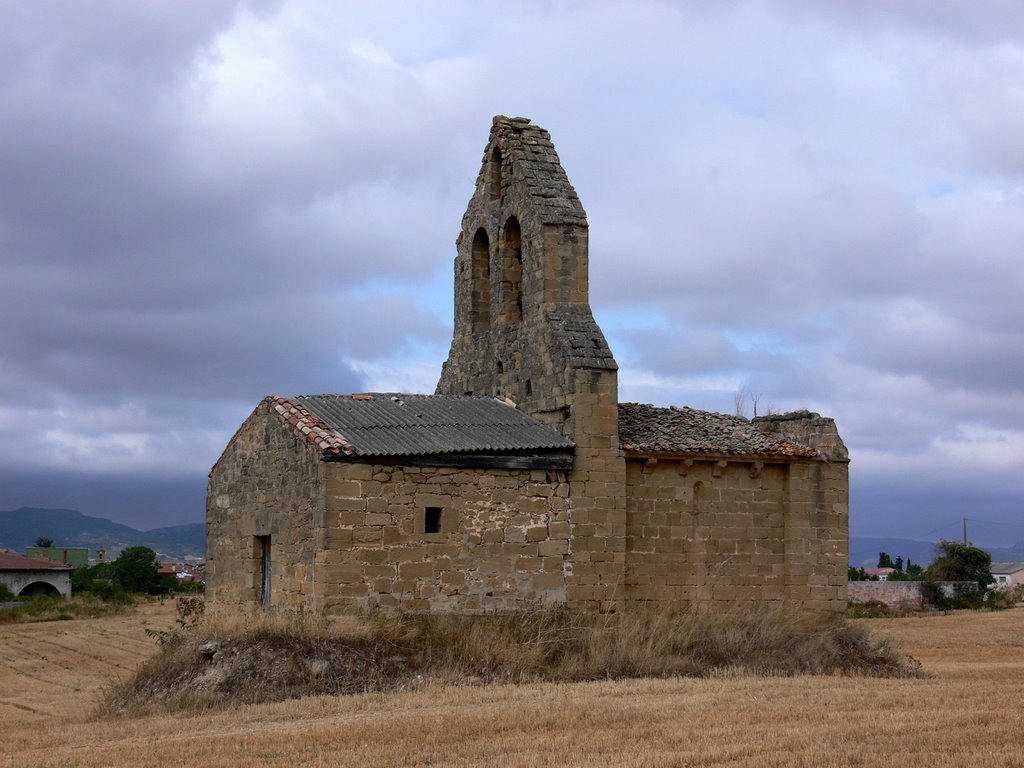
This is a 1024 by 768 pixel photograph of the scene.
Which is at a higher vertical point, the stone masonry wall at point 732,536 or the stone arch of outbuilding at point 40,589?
the stone masonry wall at point 732,536

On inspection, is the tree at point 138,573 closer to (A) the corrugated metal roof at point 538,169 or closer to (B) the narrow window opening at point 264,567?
(B) the narrow window opening at point 264,567

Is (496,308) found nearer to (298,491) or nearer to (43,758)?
(298,491)

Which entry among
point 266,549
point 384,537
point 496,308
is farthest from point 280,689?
point 496,308

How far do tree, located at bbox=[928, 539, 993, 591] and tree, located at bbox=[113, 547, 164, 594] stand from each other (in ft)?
111

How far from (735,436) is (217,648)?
8420mm

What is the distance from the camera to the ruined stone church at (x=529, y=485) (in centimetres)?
1633

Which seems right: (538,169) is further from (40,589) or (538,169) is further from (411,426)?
(40,589)

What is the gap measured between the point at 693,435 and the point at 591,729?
7.94 m

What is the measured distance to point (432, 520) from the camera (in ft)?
54.8

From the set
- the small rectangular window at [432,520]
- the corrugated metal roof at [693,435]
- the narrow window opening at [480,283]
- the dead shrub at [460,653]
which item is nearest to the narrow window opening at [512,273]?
the narrow window opening at [480,283]

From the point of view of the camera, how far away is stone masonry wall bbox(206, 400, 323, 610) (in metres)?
16.5

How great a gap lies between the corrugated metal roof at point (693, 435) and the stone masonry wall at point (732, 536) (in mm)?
253

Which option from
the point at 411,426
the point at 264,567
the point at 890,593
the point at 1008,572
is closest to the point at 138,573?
the point at 890,593

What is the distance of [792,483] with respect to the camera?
19156mm
